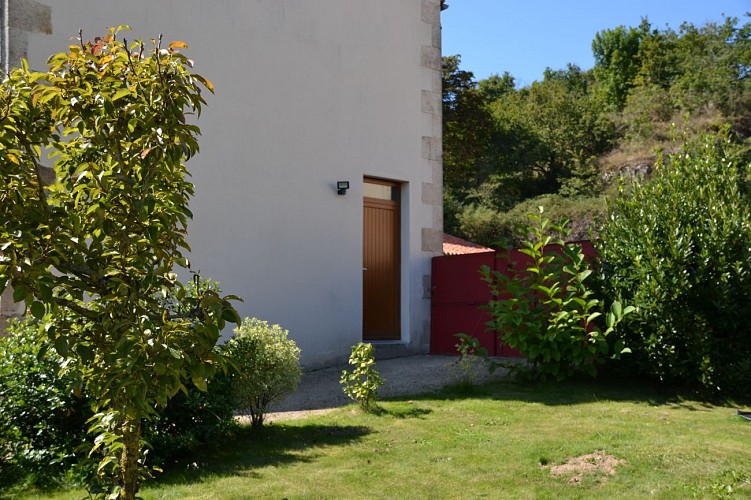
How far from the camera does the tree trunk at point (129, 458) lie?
303 centimetres

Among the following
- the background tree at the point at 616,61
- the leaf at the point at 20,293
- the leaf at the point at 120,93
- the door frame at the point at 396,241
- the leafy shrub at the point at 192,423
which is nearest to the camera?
the leaf at the point at 20,293

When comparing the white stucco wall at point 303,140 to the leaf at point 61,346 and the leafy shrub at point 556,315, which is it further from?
the leaf at point 61,346

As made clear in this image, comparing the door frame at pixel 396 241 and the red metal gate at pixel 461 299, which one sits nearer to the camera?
the red metal gate at pixel 461 299

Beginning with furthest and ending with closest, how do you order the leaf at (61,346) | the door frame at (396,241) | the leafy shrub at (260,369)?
the door frame at (396,241)
the leafy shrub at (260,369)
the leaf at (61,346)

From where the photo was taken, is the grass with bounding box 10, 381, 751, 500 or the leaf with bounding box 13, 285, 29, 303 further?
the grass with bounding box 10, 381, 751, 500

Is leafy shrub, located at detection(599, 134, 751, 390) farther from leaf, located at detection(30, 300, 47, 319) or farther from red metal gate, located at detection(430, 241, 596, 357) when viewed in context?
leaf, located at detection(30, 300, 47, 319)

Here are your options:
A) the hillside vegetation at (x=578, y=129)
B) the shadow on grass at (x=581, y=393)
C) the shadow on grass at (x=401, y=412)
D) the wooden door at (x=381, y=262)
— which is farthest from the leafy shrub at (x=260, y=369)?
the hillside vegetation at (x=578, y=129)

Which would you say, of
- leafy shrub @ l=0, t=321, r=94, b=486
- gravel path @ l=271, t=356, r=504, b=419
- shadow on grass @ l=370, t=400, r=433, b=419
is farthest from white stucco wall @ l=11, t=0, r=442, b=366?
leafy shrub @ l=0, t=321, r=94, b=486

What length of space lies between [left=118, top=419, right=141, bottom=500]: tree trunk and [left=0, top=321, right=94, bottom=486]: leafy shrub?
1.69 m

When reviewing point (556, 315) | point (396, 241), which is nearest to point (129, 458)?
point (556, 315)

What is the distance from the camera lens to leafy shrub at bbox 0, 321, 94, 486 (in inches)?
185

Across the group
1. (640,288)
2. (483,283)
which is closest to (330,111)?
(483,283)

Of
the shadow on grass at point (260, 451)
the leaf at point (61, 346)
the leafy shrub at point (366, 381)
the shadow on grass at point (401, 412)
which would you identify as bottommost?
the shadow on grass at point (260, 451)

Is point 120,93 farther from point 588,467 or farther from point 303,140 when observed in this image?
point 303,140
